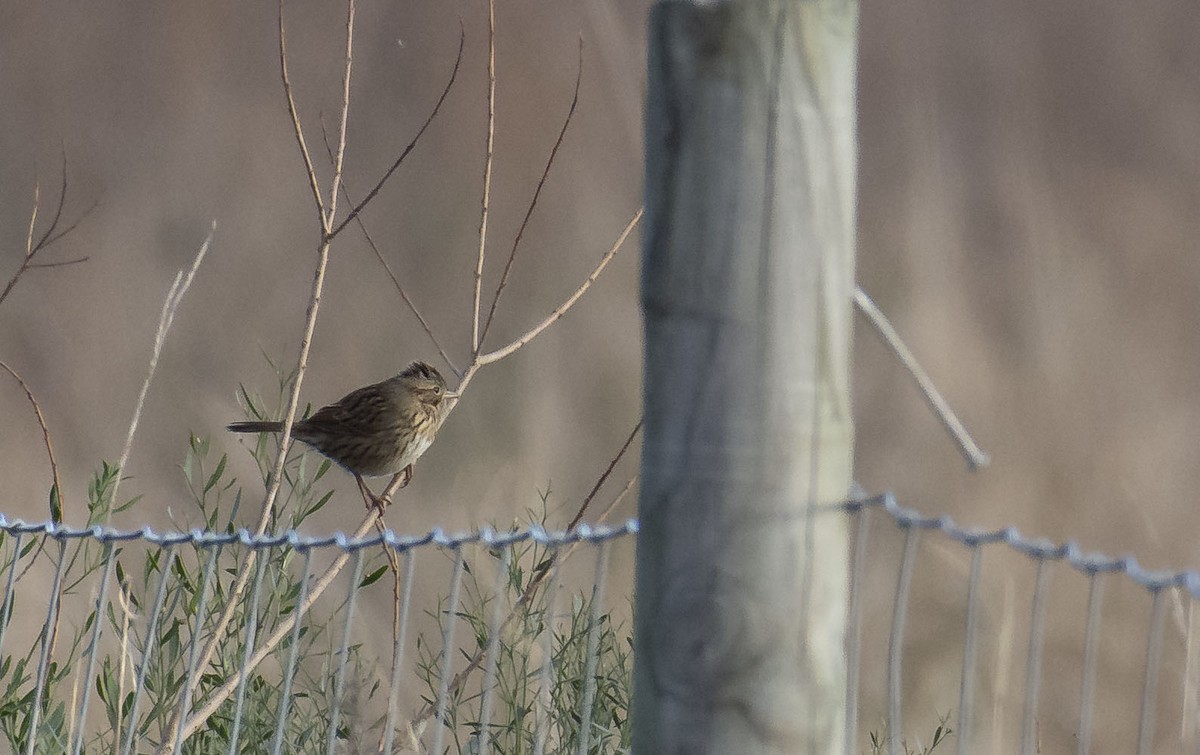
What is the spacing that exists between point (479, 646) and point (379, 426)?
1350 mm

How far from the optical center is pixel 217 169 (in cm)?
478

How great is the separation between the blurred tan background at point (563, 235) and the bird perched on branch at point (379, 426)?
763 mm

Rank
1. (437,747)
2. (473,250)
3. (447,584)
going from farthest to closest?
(473,250), (447,584), (437,747)

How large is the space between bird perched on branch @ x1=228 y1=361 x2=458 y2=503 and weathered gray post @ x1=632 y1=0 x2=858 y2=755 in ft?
8.52

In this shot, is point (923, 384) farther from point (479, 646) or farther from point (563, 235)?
point (563, 235)

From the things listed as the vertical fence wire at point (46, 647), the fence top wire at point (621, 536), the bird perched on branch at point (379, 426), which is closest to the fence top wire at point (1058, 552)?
the fence top wire at point (621, 536)

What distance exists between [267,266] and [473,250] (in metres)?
0.64

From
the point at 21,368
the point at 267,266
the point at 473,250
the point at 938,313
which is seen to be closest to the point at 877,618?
the point at 938,313

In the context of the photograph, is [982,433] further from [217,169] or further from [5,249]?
[5,249]

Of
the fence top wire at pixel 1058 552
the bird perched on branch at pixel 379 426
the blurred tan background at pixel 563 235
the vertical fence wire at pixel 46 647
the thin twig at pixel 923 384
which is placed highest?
the blurred tan background at pixel 563 235

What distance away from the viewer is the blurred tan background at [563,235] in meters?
4.71

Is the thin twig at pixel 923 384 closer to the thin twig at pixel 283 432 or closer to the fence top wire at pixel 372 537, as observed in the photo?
the fence top wire at pixel 372 537

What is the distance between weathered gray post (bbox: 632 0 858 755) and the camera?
1.17 metres

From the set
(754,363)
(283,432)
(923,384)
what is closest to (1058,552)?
(923,384)
